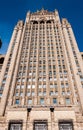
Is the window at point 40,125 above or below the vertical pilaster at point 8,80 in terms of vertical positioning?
below

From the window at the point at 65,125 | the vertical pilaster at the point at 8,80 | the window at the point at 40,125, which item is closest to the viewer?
the window at the point at 65,125

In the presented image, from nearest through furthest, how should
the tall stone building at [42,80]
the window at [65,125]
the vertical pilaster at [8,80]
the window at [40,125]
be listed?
the window at [65,125]
the window at [40,125]
the tall stone building at [42,80]
the vertical pilaster at [8,80]

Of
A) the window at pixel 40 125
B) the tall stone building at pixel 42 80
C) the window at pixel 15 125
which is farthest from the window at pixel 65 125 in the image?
the window at pixel 15 125

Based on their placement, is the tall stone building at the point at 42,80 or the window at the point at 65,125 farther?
the tall stone building at the point at 42,80

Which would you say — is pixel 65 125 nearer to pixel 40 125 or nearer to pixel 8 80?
pixel 40 125

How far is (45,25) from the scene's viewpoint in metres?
76.5

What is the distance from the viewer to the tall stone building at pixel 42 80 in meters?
23.1

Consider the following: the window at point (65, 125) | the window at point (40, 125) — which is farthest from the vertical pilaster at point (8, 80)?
the window at point (65, 125)

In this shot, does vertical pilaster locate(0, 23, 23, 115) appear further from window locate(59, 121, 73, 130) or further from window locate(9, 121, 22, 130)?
window locate(59, 121, 73, 130)

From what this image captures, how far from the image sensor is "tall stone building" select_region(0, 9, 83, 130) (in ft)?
75.9

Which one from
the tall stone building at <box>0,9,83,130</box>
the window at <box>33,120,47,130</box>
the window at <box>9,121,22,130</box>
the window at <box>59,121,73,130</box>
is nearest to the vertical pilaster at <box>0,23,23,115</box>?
the tall stone building at <box>0,9,83,130</box>

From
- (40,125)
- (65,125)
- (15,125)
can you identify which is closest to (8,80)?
(15,125)

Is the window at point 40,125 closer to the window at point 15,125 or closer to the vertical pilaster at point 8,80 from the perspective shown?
the window at point 15,125

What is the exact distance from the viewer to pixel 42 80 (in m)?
49.4
